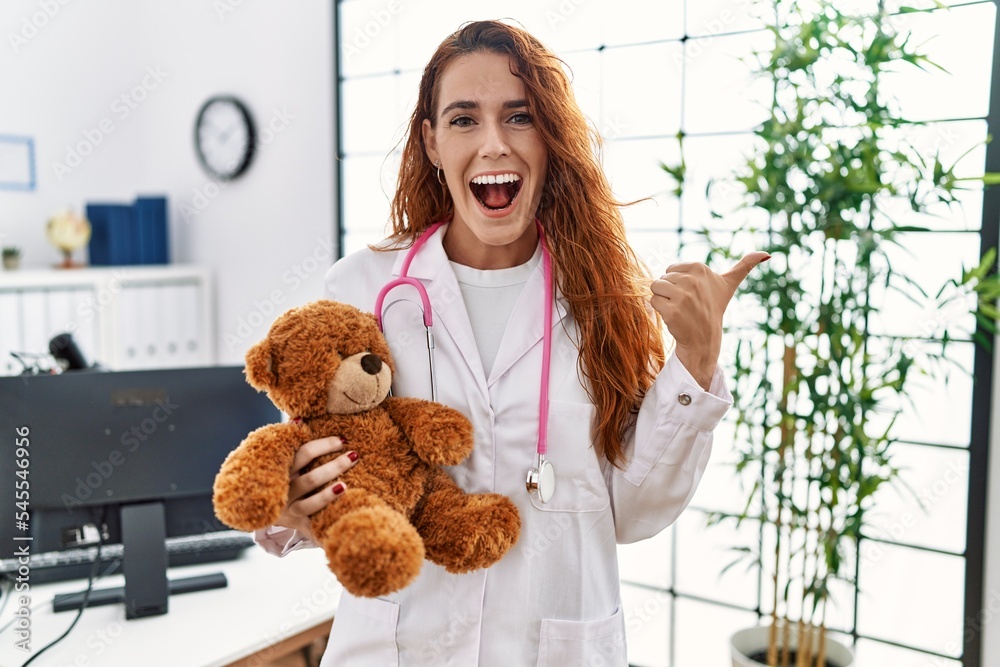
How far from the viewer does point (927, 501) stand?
2.27 metres

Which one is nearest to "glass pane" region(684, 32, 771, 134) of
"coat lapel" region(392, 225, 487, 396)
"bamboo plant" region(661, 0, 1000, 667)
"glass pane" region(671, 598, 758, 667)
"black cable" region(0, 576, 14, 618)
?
"bamboo plant" region(661, 0, 1000, 667)

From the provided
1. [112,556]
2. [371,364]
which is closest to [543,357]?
[371,364]

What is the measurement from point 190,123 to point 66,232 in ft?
2.44

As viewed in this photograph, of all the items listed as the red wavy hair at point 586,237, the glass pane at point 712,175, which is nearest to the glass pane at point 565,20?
the glass pane at point 712,175

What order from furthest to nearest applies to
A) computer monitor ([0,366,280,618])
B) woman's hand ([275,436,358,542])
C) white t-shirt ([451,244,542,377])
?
computer monitor ([0,366,280,618]), white t-shirt ([451,244,542,377]), woman's hand ([275,436,358,542])

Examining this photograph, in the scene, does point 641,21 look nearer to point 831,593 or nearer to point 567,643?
point 831,593

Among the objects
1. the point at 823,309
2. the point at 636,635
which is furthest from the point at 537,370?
the point at 636,635

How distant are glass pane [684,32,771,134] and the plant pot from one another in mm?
1468

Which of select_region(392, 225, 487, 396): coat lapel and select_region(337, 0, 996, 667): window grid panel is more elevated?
select_region(337, 0, 996, 667): window grid panel

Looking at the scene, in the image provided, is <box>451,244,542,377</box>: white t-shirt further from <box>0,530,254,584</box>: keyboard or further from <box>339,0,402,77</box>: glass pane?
<box>339,0,402,77</box>: glass pane

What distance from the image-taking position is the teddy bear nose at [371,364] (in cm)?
111

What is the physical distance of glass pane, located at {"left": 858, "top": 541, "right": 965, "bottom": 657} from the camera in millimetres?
2266

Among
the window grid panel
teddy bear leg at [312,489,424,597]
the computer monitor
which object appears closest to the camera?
teddy bear leg at [312,489,424,597]

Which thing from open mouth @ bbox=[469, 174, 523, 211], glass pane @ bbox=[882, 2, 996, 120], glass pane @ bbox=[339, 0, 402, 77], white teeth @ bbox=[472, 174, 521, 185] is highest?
glass pane @ bbox=[339, 0, 402, 77]
